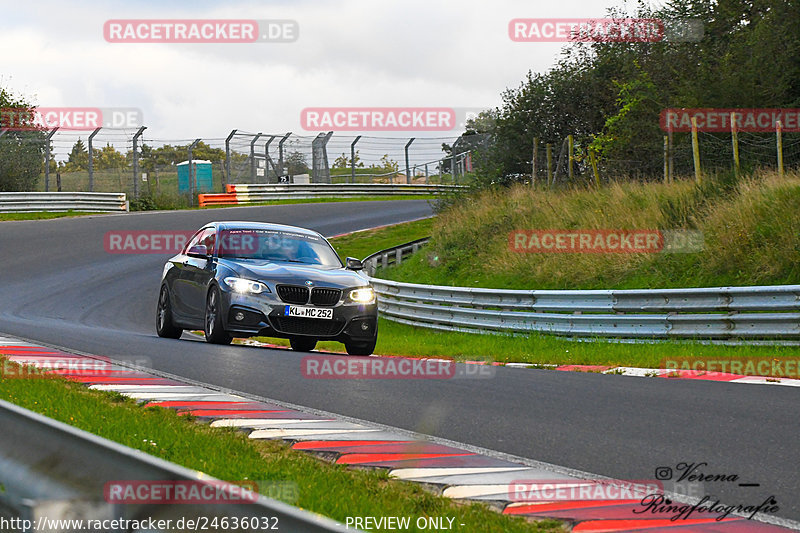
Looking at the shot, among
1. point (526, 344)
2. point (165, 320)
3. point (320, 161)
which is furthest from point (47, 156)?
point (526, 344)

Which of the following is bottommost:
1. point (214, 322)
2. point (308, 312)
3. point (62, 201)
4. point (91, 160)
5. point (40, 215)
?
point (214, 322)

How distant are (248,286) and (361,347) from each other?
1699mm

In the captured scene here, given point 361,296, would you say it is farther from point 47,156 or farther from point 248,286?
point 47,156

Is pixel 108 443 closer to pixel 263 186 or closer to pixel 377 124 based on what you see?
pixel 377 124

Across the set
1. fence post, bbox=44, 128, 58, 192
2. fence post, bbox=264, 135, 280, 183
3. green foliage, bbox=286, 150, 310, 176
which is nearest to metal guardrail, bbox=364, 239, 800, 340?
fence post, bbox=44, 128, 58, 192

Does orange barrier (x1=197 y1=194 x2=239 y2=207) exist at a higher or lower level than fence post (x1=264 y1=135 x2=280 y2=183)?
lower

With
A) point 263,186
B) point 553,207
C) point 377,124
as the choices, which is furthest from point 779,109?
point 263,186

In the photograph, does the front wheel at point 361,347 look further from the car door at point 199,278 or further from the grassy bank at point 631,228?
the grassy bank at point 631,228

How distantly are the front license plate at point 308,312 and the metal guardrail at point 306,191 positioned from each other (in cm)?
2733

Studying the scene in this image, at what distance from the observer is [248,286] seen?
40.4ft

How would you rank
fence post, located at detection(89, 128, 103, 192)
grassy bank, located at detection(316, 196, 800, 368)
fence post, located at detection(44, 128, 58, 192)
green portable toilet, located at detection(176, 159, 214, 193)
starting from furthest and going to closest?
green portable toilet, located at detection(176, 159, 214, 193), fence post, located at detection(44, 128, 58, 192), fence post, located at detection(89, 128, 103, 192), grassy bank, located at detection(316, 196, 800, 368)

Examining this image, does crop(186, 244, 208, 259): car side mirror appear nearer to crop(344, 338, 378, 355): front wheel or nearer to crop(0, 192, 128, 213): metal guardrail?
crop(344, 338, 378, 355): front wheel

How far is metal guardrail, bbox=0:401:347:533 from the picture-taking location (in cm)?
280

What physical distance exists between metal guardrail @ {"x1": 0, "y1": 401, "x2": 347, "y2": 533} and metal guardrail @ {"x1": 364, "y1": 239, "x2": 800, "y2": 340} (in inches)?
416
